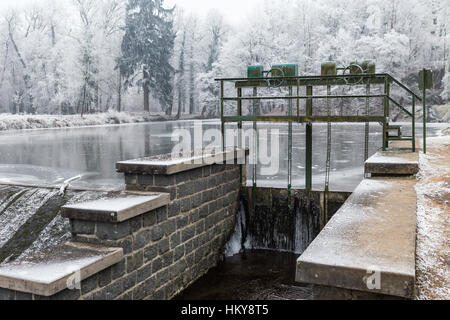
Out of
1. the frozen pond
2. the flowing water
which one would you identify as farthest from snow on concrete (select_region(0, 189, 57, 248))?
the frozen pond

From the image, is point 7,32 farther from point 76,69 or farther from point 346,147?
point 346,147

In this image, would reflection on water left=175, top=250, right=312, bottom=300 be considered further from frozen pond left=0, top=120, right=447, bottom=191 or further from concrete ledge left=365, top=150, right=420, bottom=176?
frozen pond left=0, top=120, right=447, bottom=191

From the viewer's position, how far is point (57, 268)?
163 inches

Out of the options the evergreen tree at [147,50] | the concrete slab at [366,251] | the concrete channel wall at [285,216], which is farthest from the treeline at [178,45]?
the concrete slab at [366,251]

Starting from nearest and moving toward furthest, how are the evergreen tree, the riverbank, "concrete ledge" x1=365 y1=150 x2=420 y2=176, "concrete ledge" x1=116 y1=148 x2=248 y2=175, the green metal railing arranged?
"concrete ledge" x1=116 y1=148 x2=248 y2=175 → "concrete ledge" x1=365 y1=150 x2=420 y2=176 → the green metal railing → the riverbank → the evergreen tree

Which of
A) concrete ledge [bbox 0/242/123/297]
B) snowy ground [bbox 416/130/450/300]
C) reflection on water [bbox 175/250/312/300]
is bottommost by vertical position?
reflection on water [bbox 175/250/312/300]

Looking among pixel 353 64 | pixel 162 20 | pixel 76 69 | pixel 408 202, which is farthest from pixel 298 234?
pixel 162 20

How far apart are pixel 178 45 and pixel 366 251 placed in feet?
220

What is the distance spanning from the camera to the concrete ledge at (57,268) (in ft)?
12.7

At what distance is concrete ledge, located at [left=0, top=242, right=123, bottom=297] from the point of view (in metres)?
3.88

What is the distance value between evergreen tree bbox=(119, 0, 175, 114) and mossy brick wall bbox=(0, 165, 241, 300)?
4983cm

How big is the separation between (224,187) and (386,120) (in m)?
3.05

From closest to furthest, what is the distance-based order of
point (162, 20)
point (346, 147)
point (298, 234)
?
point (298, 234)
point (346, 147)
point (162, 20)

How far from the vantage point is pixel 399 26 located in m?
51.1
